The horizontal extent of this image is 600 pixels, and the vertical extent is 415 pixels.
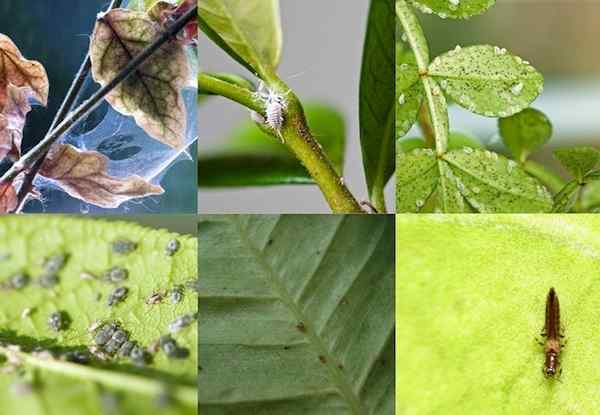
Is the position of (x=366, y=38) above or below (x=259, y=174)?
above

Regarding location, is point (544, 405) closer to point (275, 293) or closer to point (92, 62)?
point (275, 293)

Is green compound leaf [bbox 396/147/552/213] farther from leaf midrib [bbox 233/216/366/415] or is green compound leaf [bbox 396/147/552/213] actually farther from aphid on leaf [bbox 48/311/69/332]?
aphid on leaf [bbox 48/311/69/332]

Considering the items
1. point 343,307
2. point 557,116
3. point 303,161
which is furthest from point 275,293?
point 557,116

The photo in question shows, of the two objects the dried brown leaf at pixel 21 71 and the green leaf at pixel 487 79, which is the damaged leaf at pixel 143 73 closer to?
the dried brown leaf at pixel 21 71

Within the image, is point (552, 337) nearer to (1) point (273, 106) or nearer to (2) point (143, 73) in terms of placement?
(1) point (273, 106)

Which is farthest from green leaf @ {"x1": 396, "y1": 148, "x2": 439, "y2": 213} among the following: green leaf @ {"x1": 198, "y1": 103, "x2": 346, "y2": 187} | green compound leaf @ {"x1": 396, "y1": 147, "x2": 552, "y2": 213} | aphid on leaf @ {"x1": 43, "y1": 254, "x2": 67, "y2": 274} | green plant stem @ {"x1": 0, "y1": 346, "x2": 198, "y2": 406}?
aphid on leaf @ {"x1": 43, "y1": 254, "x2": 67, "y2": 274}

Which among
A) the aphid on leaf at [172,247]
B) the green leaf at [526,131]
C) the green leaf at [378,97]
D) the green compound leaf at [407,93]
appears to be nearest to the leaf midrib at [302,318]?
the aphid on leaf at [172,247]

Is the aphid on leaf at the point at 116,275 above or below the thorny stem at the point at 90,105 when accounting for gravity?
below

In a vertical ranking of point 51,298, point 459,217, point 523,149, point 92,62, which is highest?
point 92,62
